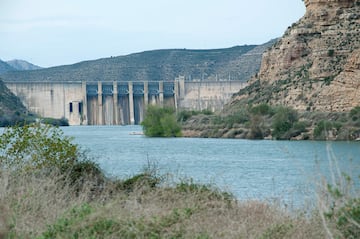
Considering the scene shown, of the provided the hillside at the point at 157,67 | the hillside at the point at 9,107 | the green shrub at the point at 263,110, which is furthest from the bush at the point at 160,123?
the hillside at the point at 157,67

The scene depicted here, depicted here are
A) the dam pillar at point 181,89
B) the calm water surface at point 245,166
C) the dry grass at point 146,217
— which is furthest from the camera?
the dam pillar at point 181,89

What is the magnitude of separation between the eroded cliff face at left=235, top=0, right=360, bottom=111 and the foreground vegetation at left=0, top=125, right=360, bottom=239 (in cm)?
4411

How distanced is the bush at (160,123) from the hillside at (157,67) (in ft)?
300

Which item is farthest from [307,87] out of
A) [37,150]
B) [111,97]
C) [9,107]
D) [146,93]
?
[111,97]

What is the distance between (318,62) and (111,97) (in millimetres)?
62713

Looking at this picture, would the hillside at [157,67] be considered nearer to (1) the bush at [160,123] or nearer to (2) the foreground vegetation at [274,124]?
(1) the bush at [160,123]

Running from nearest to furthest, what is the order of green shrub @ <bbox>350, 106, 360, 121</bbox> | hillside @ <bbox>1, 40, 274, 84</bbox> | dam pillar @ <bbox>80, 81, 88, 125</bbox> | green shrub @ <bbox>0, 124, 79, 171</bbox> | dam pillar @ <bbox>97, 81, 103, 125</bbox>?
green shrub @ <bbox>0, 124, 79, 171</bbox>, green shrub @ <bbox>350, 106, 360, 121</bbox>, dam pillar @ <bbox>80, 81, 88, 125</bbox>, dam pillar @ <bbox>97, 81, 103, 125</bbox>, hillside @ <bbox>1, 40, 274, 84</bbox>

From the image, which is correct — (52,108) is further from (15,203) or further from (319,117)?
(15,203)

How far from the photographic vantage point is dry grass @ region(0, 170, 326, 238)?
1057 cm

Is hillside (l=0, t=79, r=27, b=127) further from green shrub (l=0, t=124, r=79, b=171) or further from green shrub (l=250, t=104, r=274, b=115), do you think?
green shrub (l=0, t=124, r=79, b=171)

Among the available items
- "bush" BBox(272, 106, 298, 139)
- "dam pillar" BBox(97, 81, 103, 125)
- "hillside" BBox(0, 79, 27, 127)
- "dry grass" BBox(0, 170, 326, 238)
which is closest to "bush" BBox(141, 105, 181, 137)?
"bush" BBox(272, 106, 298, 139)

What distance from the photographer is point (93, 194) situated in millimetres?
15125

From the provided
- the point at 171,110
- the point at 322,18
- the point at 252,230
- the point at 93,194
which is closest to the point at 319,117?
the point at 322,18

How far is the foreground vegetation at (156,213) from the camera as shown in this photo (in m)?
10.4
